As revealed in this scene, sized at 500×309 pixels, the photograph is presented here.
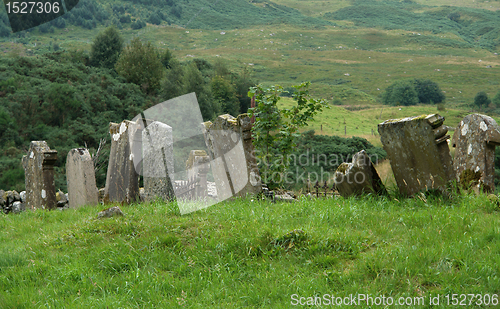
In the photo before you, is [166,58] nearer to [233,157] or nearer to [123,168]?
[123,168]

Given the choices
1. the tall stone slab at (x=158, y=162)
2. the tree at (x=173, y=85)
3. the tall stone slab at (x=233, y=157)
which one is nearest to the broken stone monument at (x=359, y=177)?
the tall stone slab at (x=233, y=157)

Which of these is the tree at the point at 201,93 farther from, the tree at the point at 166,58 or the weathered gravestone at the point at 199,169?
the weathered gravestone at the point at 199,169

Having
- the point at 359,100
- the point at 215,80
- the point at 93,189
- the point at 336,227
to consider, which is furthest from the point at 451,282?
the point at 359,100

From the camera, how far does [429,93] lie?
10094 cm

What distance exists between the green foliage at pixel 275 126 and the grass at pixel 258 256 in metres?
2.36

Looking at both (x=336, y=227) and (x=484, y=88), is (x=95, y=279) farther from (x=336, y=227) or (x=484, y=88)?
(x=484, y=88)

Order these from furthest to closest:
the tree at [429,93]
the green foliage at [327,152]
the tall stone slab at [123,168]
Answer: the tree at [429,93]
the green foliage at [327,152]
the tall stone slab at [123,168]

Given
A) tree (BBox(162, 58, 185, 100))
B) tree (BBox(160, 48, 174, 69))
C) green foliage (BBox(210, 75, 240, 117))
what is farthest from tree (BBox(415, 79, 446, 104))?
tree (BBox(162, 58, 185, 100))

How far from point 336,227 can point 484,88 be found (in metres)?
140

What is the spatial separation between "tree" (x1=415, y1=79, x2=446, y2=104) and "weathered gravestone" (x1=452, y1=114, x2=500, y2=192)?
103115 millimetres

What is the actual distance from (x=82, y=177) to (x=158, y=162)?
7.56ft

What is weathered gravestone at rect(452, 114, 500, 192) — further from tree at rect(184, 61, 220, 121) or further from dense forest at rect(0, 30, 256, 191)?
tree at rect(184, 61, 220, 121)

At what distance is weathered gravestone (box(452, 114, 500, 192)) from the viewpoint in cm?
555

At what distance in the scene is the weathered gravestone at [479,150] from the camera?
555 cm
